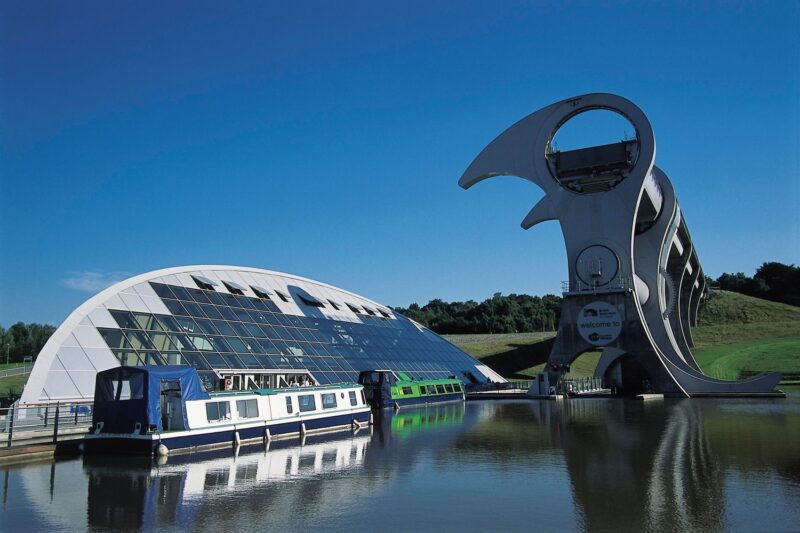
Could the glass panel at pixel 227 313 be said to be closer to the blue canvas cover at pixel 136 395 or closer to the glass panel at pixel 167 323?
the glass panel at pixel 167 323

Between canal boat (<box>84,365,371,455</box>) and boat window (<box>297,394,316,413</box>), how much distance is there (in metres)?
1.74

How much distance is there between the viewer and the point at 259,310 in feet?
144

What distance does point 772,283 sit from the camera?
14412 cm

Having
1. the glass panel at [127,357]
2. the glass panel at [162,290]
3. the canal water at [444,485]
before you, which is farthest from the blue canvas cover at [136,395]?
the glass panel at [162,290]

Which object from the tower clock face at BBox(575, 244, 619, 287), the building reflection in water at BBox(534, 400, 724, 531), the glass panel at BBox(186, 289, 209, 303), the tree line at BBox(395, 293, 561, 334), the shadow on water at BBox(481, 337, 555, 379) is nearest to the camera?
the building reflection in water at BBox(534, 400, 724, 531)

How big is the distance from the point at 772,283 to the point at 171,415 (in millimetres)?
152015

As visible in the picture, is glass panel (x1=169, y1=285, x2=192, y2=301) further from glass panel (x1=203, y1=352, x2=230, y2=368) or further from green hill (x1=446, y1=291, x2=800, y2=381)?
green hill (x1=446, y1=291, x2=800, y2=381)

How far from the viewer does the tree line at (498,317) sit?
402ft

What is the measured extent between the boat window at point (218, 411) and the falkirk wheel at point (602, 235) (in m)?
32.2

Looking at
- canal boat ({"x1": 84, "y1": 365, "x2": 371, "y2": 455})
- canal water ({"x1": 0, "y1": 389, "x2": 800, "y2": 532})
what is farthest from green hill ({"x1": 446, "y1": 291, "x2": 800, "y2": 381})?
canal boat ({"x1": 84, "y1": 365, "x2": 371, "y2": 455})

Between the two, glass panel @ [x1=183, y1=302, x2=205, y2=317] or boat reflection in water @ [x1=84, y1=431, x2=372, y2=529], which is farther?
glass panel @ [x1=183, y1=302, x2=205, y2=317]

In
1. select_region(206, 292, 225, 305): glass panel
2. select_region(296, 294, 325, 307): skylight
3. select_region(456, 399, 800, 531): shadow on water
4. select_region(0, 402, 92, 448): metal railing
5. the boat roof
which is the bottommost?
select_region(456, 399, 800, 531): shadow on water

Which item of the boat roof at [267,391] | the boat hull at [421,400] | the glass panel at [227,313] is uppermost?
the glass panel at [227,313]

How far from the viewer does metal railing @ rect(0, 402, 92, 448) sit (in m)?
21.0
